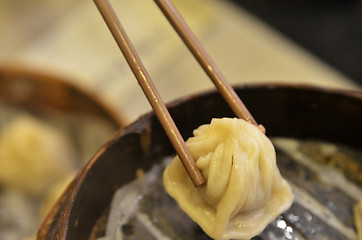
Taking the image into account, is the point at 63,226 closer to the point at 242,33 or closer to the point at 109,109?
the point at 109,109

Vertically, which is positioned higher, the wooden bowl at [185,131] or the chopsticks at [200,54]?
the chopsticks at [200,54]

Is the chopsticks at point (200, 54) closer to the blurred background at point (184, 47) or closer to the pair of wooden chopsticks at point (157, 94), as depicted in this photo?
the pair of wooden chopsticks at point (157, 94)

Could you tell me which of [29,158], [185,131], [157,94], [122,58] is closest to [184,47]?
[122,58]

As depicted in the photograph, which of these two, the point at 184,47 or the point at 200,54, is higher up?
the point at 200,54

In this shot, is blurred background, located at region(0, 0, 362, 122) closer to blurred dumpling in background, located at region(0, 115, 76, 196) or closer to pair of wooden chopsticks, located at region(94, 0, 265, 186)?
blurred dumpling in background, located at region(0, 115, 76, 196)

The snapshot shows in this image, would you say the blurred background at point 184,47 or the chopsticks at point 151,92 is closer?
the chopsticks at point 151,92

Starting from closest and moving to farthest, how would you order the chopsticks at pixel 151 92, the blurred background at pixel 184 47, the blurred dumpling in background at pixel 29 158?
the chopsticks at pixel 151 92 → the blurred dumpling in background at pixel 29 158 → the blurred background at pixel 184 47

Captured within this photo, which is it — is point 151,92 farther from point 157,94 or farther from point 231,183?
point 231,183

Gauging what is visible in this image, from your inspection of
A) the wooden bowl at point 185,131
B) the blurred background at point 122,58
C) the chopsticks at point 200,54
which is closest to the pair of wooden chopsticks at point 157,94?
the chopsticks at point 200,54
